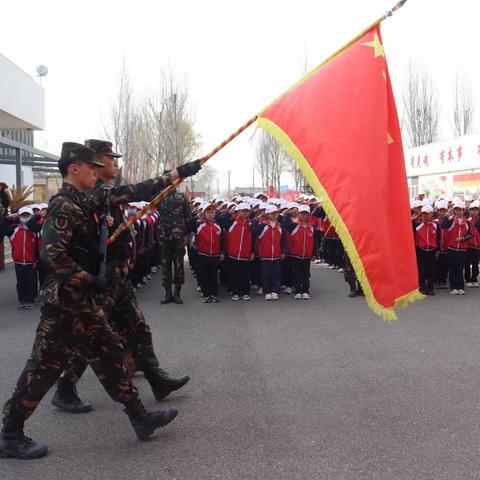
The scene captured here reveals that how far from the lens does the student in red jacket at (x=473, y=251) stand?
430 inches

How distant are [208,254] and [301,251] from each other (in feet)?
5.58

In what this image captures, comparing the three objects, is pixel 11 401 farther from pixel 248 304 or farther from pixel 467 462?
pixel 248 304

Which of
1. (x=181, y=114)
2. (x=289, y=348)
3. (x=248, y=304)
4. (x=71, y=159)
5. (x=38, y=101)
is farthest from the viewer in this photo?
(x=181, y=114)

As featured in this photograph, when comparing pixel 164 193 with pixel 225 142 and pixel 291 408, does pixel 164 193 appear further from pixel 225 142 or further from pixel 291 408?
pixel 291 408

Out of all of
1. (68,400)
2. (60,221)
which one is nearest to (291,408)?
(68,400)

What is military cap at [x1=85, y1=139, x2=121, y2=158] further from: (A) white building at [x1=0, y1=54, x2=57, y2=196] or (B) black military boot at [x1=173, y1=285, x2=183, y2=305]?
(A) white building at [x1=0, y1=54, x2=57, y2=196]

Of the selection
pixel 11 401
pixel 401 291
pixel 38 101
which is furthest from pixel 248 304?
pixel 38 101

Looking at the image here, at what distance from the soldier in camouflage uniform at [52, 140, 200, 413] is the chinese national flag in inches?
40.1

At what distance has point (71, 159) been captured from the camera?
12.5 feet

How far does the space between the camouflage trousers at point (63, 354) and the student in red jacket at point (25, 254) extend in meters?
5.82

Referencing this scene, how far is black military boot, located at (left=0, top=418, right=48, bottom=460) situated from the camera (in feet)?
12.0

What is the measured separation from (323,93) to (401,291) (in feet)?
5.58

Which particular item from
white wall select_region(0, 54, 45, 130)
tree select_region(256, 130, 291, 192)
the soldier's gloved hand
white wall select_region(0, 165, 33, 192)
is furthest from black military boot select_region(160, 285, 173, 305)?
tree select_region(256, 130, 291, 192)

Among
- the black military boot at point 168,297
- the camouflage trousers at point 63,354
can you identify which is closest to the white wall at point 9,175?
the black military boot at point 168,297
